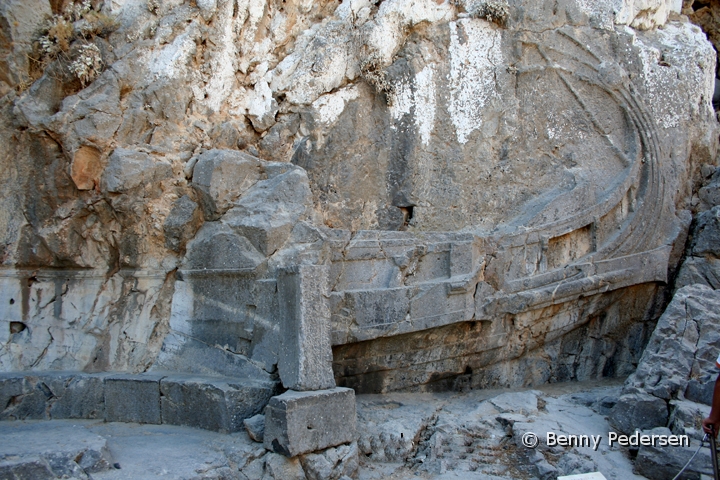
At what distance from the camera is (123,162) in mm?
5973

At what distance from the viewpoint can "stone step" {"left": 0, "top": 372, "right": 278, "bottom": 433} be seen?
207 inches

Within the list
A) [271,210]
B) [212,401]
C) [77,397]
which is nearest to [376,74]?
[271,210]

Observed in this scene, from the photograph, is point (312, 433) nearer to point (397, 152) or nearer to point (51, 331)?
point (51, 331)

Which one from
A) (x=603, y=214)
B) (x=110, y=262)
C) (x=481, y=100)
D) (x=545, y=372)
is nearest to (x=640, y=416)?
(x=545, y=372)

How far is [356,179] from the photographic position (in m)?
7.12

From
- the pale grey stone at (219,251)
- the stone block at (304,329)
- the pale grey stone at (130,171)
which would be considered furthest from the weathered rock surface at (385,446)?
the pale grey stone at (130,171)

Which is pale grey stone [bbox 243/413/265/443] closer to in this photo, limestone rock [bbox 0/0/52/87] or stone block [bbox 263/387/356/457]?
stone block [bbox 263/387/356/457]

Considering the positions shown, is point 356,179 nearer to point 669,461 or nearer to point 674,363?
point 674,363

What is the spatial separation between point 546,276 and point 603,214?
1.06 metres

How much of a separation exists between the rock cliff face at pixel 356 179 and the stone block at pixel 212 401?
0.25 meters

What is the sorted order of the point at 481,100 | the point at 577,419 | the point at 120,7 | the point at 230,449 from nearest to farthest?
the point at 230,449 < the point at 577,419 < the point at 120,7 < the point at 481,100

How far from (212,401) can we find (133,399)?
825 millimetres

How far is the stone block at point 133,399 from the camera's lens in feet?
17.9

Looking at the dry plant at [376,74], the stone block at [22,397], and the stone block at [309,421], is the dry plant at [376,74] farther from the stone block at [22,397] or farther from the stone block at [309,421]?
the stone block at [22,397]
